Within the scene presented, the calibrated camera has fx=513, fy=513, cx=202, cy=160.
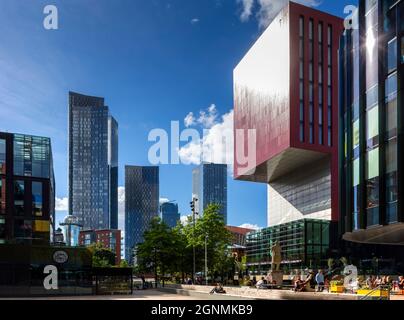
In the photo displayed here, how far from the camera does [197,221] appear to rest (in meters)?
59.8

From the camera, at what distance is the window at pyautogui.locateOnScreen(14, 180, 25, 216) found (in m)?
80.5

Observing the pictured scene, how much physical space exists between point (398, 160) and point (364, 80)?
7.35m

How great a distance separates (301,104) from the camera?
7988cm

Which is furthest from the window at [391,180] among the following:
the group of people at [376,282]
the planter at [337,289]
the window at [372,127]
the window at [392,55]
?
the planter at [337,289]

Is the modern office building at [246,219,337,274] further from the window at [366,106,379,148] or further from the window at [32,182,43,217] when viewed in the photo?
the window at [366,106,379,148]

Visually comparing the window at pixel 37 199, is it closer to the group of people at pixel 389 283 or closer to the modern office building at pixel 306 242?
the modern office building at pixel 306 242

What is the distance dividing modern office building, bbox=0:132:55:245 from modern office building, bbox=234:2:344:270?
121 feet

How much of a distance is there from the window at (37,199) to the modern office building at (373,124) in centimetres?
5722

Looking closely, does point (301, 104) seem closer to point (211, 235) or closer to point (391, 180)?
point (211, 235)

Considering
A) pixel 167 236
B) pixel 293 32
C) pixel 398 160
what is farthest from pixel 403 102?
pixel 293 32

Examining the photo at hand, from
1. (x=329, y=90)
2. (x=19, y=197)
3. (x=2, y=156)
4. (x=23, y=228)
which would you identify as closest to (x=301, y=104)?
(x=329, y=90)

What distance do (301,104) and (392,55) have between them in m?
50.0
